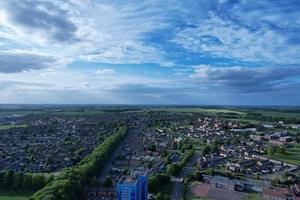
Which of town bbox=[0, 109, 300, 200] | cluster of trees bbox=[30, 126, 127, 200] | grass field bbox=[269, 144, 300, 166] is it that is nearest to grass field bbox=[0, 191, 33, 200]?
town bbox=[0, 109, 300, 200]

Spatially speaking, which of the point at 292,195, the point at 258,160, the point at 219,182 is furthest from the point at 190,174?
the point at 258,160

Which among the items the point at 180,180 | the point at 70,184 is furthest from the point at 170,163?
the point at 70,184

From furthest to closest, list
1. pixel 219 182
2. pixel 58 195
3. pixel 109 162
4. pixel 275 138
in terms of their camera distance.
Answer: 1. pixel 275 138
2. pixel 109 162
3. pixel 219 182
4. pixel 58 195

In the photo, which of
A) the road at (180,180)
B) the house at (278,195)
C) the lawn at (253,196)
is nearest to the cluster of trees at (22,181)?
the road at (180,180)

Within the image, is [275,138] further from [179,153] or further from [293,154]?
[179,153]

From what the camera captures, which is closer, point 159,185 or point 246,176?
point 159,185

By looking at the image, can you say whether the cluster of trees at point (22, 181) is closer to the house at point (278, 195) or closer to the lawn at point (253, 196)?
the lawn at point (253, 196)
